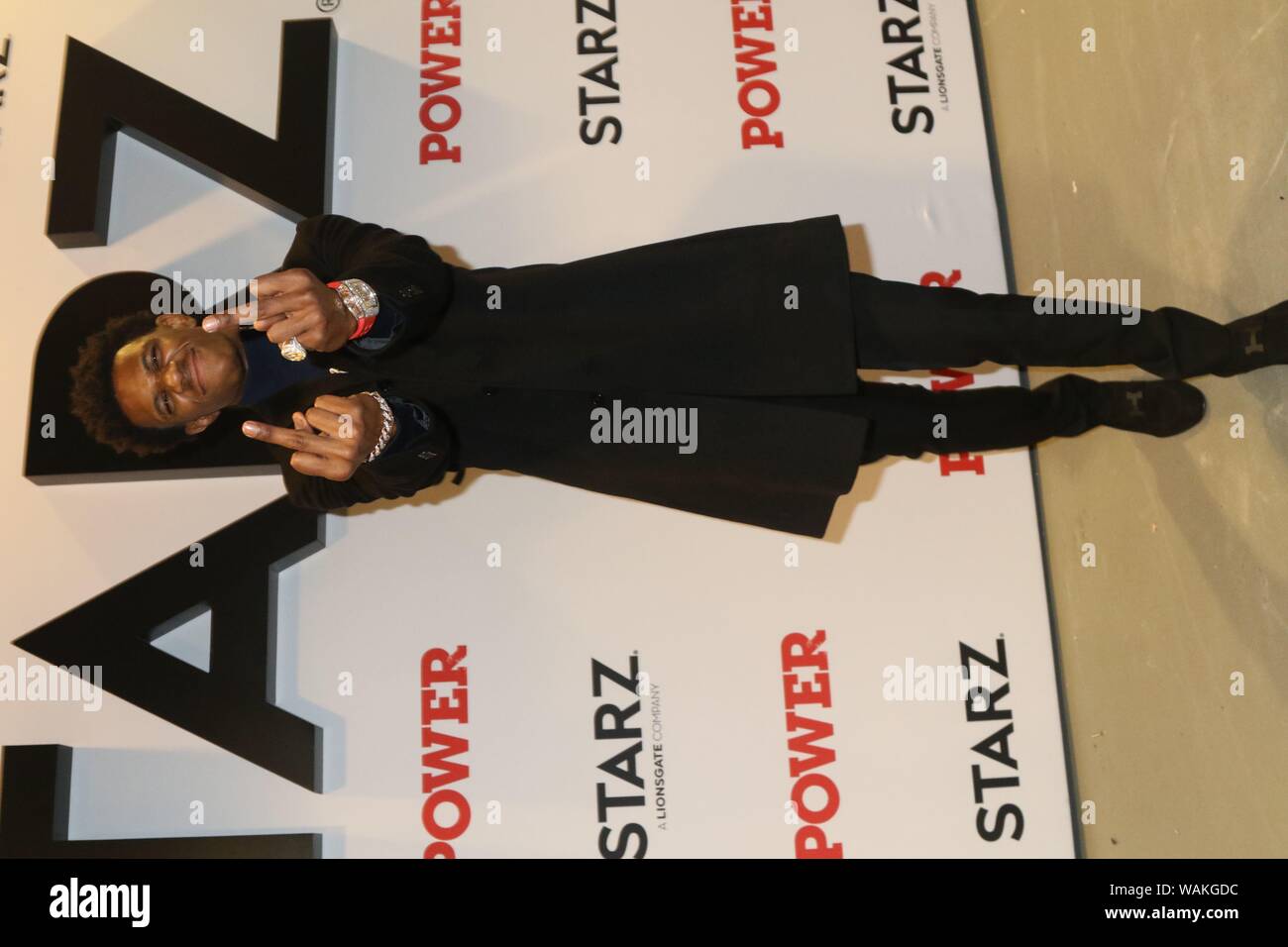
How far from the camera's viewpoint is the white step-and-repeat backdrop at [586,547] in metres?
1.98

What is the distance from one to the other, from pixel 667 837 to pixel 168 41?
2119 mm

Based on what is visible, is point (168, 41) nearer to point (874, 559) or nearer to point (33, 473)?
point (33, 473)

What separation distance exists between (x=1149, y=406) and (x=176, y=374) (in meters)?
1.60

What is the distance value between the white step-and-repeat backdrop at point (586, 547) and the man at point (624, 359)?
0.48m

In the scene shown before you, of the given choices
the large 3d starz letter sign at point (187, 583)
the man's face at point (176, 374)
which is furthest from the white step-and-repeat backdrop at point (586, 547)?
the man's face at point (176, 374)

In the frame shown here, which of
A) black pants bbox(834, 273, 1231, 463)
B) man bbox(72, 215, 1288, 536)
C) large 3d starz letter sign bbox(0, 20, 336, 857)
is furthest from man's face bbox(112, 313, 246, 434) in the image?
black pants bbox(834, 273, 1231, 463)

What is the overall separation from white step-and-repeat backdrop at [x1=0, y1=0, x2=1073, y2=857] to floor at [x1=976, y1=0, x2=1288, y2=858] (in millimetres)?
87

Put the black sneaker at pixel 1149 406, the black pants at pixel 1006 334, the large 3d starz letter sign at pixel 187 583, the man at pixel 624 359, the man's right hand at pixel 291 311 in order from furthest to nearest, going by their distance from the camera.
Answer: the large 3d starz letter sign at pixel 187 583, the black sneaker at pixel 1149 406, the black pants at pixel 1006 334, the man at pixel 624 359, the man's right hand at pixel 291 311

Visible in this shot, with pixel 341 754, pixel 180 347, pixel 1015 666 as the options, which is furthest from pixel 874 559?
pixel 180 347

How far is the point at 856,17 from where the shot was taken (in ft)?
7.40

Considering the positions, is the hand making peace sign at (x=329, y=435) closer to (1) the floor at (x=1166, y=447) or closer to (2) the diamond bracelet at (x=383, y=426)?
(2) the diamond bracelet at (x=383, y=426)

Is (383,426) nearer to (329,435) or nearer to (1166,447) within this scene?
(329,435)

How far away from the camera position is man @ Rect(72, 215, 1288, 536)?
139 centimetres

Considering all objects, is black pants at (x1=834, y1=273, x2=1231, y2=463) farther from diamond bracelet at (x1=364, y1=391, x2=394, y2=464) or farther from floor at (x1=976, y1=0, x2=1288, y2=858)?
diamond bracelet at (x1=364, y1=391, x2=394, y2=464)
